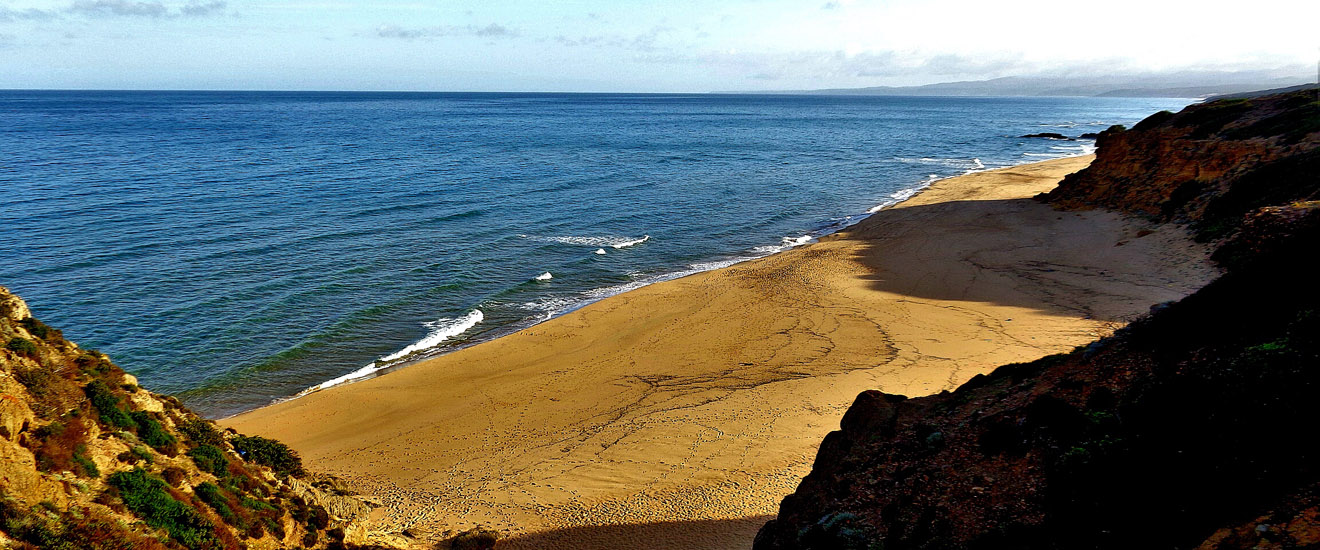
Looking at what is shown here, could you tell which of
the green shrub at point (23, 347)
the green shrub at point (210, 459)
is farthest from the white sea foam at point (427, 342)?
Result: the green shrub at point (23, 347)

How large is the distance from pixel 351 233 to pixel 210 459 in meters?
26.1

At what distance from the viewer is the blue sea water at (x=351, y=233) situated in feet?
73.7

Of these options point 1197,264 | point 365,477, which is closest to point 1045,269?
point 1197,264

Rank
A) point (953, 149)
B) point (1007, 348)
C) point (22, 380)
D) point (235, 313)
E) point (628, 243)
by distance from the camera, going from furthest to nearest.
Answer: point (953, 149) < point (628, 243) < point (235, 313) < point (1007, 348) < point (22, 380)

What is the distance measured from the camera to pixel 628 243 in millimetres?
35375

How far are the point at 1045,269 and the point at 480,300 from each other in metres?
22.6

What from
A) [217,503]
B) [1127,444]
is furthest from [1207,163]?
[217,503]

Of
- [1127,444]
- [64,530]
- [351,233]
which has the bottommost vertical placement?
[64,530]

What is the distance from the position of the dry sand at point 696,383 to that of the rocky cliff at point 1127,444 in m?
3.27

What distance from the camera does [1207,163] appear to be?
3102 cm

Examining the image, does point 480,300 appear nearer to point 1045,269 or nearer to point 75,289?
point 75,289

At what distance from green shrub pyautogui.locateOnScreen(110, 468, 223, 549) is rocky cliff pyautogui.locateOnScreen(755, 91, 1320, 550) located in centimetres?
792

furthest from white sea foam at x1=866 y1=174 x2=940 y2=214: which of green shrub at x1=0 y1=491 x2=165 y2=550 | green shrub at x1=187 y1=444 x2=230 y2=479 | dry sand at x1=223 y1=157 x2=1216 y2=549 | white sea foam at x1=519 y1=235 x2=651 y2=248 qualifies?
green shrub at x1=0 y1=491 x2=165 y2=550

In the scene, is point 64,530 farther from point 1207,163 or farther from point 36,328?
point 1207,163
